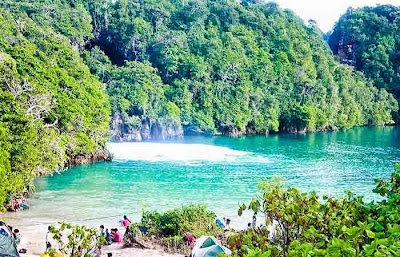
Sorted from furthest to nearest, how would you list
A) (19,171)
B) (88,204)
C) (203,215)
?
(88,204)
(19,171)
(203,215)

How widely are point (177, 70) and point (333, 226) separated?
5239cm

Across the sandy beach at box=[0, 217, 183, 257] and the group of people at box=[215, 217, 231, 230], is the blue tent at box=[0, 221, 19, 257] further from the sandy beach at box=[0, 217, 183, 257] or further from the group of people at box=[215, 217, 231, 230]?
the group of people at box=[215, 217, 231, 230]

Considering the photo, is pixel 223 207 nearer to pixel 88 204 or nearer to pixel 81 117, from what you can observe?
pixel 88 204

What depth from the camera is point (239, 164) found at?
108ft

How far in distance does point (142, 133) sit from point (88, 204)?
81.7ft

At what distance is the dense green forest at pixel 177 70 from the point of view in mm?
32656

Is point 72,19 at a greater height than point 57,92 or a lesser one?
greater

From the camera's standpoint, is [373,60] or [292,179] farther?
[373,60]

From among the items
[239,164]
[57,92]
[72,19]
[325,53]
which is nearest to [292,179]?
[239,164]

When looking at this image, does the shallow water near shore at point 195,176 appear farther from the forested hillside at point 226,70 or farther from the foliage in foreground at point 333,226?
the foliage in foreground at point 333,226

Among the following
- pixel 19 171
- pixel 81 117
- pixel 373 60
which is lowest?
pixel 19 171

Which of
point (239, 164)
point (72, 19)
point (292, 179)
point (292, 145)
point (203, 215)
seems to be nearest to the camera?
point (203, 215)

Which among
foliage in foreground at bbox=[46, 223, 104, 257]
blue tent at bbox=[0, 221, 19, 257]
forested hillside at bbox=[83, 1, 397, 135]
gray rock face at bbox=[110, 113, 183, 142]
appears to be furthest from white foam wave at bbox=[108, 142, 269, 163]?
foliage in foreground at bbox=[46, 223, 104, 257]

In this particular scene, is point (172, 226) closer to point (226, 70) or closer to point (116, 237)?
point (116, 237)
